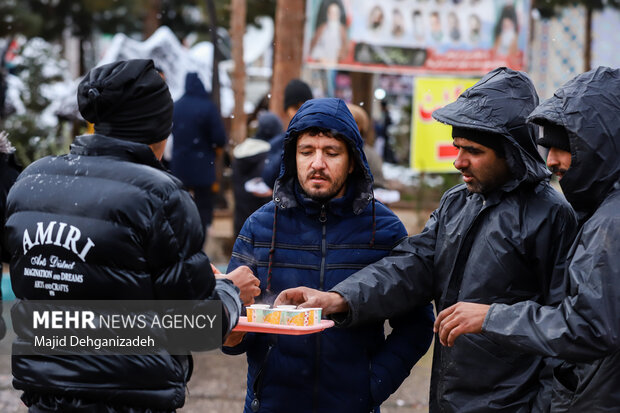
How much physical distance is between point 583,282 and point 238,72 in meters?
11.1

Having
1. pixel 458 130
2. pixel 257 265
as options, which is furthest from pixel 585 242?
pixel 257 265

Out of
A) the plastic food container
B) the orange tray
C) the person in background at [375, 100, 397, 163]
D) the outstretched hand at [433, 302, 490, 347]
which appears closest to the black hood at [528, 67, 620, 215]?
the outstretched hand at [433, 302, 490, 347]

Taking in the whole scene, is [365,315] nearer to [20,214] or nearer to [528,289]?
[528,289]

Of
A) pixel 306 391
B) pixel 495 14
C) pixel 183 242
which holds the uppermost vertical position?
pixel 495 14

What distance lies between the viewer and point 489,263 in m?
3.10

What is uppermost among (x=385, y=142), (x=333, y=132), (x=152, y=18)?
(x=152, y=18)

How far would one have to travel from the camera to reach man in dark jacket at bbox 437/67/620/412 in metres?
2.59

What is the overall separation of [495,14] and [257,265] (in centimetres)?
784

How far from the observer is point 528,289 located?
10.2ft

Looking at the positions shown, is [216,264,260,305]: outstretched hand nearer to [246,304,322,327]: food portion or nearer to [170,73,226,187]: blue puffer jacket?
[246,304,322,327]: food portion

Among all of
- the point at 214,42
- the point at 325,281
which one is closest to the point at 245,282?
the point at 325,281

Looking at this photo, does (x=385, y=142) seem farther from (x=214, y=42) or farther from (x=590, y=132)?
(x=590, y=132)

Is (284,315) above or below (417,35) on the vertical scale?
below

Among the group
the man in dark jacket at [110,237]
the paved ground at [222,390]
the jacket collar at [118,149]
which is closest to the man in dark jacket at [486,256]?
the man in dark jacket at [110,237]
